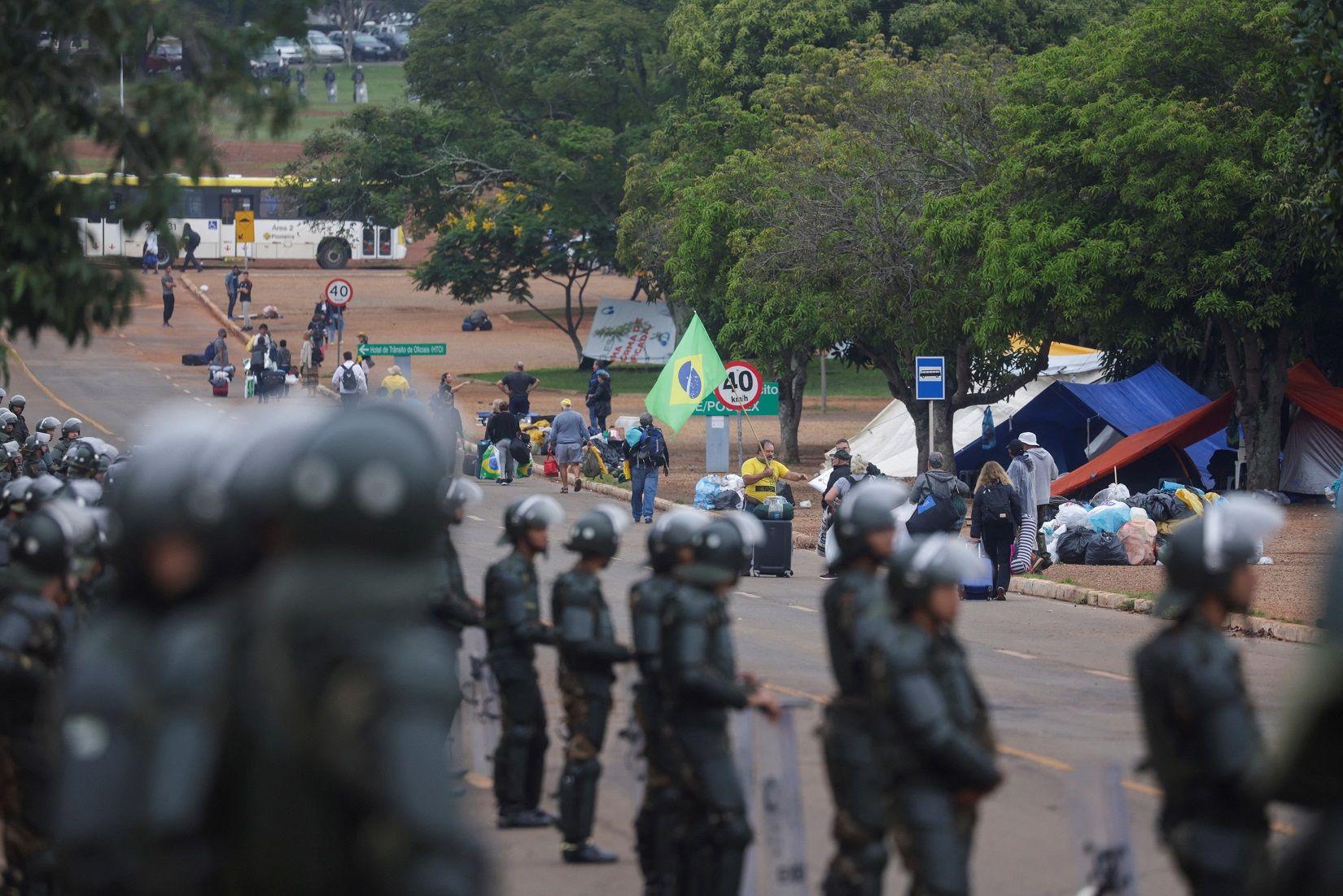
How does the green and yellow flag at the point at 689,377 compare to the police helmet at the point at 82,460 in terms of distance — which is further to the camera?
the green and yellow flag at the point at 689,377

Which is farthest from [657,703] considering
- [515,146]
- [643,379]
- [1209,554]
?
[515,146]

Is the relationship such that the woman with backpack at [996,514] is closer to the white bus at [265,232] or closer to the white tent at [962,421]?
the white tent at [962,421]

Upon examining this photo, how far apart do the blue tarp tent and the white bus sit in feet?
106

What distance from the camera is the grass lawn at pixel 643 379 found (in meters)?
46.0

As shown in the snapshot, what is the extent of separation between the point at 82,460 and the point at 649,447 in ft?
36.8

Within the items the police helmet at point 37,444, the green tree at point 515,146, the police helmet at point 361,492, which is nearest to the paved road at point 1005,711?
the police helmet at point 37,444

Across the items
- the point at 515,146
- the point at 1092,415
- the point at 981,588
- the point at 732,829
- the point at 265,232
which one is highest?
the point at 515,146

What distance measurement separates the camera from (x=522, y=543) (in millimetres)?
8977

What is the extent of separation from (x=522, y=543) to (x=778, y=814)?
2331 millimetres

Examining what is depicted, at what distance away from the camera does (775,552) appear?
21.0 meters

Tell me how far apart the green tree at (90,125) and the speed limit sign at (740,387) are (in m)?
16.6

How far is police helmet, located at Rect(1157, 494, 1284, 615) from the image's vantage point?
546 centimetres

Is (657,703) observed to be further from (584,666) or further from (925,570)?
(925,570)

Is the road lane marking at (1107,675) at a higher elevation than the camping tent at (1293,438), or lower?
lower
